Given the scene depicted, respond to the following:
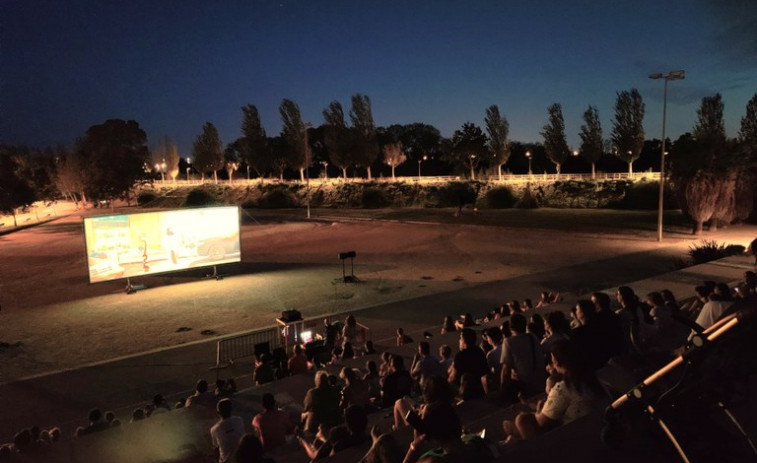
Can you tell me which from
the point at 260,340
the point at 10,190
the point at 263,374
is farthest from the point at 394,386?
the point at 10,190

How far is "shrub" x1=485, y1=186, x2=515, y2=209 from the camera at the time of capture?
62.0 meters

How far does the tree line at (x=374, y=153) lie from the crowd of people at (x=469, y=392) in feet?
93.5

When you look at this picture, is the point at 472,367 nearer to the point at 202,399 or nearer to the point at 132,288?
the point at 202,399

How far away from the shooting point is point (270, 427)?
18.5ft

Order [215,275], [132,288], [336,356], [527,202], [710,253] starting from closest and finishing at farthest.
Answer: [336,356] → [710,253] → [132,288] → [215,275] → [527,202]

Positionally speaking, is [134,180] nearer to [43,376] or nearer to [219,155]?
[219,155]

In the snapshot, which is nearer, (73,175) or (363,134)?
(73,175)

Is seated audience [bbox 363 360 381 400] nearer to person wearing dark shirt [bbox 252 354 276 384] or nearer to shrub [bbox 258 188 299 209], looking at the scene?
person wearing dark shirt [bbox 252 354 276 384]

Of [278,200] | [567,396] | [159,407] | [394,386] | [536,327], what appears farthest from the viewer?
[278,200]

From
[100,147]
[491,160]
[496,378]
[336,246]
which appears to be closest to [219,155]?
[100,147]

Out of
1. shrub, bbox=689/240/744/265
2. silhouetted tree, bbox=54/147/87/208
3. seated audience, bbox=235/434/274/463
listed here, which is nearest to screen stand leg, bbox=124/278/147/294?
seated audience, bbox=235/434/274/463

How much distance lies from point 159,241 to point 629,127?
66265 millimetres

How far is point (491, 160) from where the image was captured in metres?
81.7

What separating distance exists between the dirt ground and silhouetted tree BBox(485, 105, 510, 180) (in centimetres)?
4312
